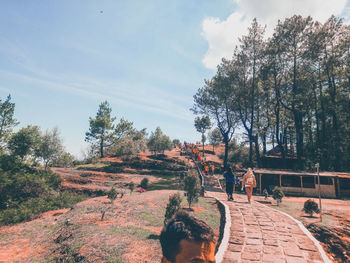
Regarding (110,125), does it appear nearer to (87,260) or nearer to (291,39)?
(291,39)

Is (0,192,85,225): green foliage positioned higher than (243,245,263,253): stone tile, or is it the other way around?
(243,245,263,253): stone tile

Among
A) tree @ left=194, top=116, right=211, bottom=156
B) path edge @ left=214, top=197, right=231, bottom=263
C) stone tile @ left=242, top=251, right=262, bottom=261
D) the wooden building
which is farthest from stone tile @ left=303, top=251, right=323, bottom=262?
tree @ left=194, top=116, right=211, bottom=156

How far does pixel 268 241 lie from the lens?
6398mm

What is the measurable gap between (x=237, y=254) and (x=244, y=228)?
216 cm

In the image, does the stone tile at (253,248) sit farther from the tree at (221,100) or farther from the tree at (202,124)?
the tree at (202,124)

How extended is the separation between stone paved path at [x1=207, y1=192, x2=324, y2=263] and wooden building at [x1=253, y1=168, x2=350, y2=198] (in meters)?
12.6

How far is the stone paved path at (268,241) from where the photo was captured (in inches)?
Result: 212

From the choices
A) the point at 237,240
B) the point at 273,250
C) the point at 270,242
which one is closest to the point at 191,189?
the point at 237,240

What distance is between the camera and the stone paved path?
539 centimetres

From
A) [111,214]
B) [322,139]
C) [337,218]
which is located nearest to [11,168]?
[111,214]

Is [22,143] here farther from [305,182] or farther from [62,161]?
[305,182]

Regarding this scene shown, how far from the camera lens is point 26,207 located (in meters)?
15.8

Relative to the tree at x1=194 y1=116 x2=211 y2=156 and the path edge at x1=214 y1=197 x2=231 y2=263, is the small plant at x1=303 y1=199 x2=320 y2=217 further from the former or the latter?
the tree at x1=194 y1=116 x2=211 y2=156

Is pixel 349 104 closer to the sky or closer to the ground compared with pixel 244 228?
closer to the sky
